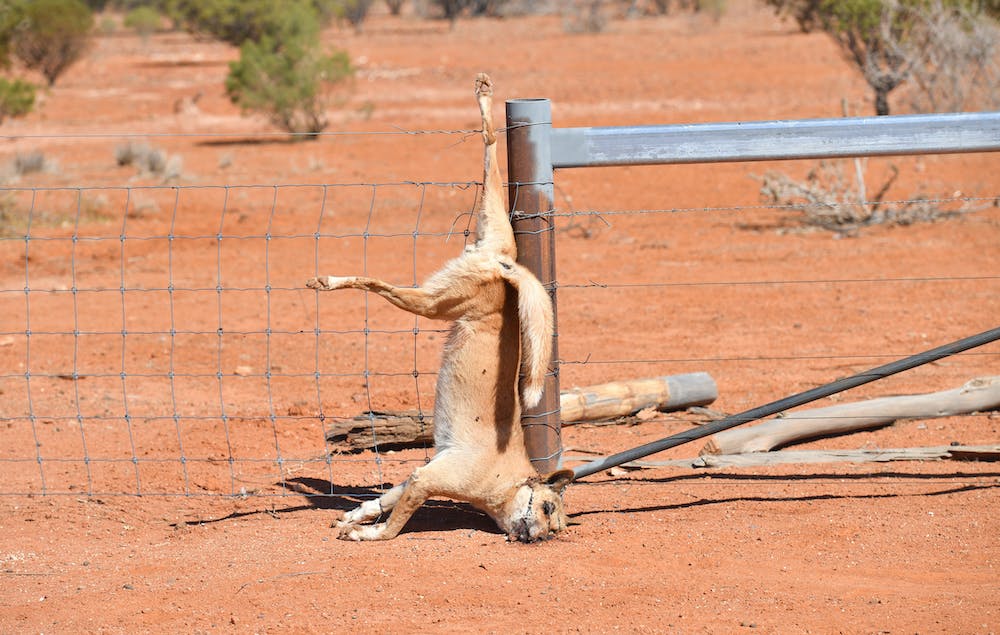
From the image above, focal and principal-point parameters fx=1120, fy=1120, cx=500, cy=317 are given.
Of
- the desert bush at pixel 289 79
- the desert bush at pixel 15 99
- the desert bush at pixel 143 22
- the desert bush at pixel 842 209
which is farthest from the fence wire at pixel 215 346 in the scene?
the desert bush at pixel 143 22

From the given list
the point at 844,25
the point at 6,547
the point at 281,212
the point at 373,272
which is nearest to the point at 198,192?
the point at 281,212

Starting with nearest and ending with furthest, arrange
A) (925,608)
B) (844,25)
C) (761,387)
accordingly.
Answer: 1. (925,608)
2. (761,387)
3. (844,25)

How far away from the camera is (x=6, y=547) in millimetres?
5031

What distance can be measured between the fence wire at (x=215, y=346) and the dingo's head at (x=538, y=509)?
578mm

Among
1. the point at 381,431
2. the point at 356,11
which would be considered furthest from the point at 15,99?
the point at 356,11

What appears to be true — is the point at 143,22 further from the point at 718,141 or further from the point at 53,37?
the point at 718,141

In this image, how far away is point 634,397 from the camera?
6559 mm

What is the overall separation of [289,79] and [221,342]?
535 inches

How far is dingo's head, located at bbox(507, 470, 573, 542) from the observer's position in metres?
4.79

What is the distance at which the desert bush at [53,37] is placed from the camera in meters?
28.9

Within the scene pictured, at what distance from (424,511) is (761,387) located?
9.65 ft

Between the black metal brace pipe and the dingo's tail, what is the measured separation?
25.1 inches

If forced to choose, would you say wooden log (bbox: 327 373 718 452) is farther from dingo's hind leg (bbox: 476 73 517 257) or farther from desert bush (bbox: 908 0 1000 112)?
desert bush (bbox: 908 0 1000 112)

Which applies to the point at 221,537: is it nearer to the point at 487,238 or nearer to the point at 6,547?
the point at 6,547
